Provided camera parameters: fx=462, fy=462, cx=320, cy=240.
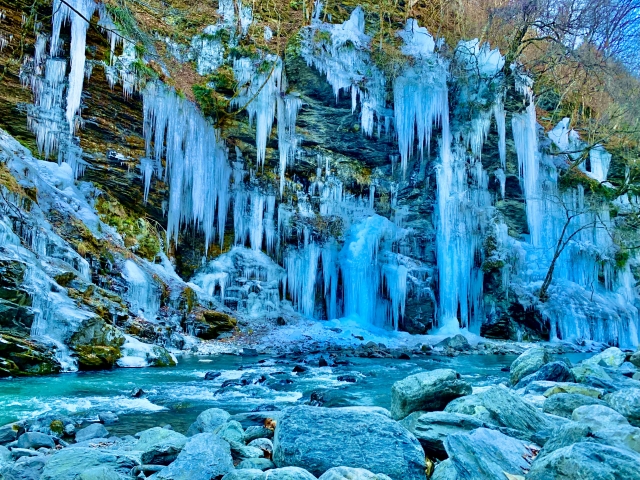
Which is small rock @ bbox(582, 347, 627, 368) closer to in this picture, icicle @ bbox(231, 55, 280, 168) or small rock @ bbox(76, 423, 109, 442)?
small rock @ bbox(76, 423, 109, 442)

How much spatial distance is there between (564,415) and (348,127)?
15004 mm

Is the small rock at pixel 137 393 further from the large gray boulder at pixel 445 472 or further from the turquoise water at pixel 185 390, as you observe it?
the large gray boulder at pixel 445 472

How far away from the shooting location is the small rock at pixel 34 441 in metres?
3.61

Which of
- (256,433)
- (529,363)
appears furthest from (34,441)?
(529,363)

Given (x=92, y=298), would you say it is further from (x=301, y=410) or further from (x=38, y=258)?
(x=301, y=410)

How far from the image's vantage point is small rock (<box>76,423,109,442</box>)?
4.05m

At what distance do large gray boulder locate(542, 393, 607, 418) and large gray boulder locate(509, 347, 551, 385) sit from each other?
8.43 feet

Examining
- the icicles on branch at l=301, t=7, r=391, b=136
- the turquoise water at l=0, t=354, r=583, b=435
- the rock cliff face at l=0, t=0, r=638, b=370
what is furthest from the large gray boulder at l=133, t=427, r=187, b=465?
the icicles on branch at l=301, t=7, r=391, b=136

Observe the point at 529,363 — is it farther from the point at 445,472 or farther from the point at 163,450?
the point at 163,450

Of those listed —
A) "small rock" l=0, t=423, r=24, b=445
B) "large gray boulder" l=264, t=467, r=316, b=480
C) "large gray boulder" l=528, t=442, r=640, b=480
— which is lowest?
"small rock" l=0, t=423, r=24, b=445

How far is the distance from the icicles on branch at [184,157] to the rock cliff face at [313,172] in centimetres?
5

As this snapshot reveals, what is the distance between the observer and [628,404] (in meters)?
3.68

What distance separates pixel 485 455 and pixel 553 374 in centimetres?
405

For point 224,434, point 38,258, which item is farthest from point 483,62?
point 224,434
